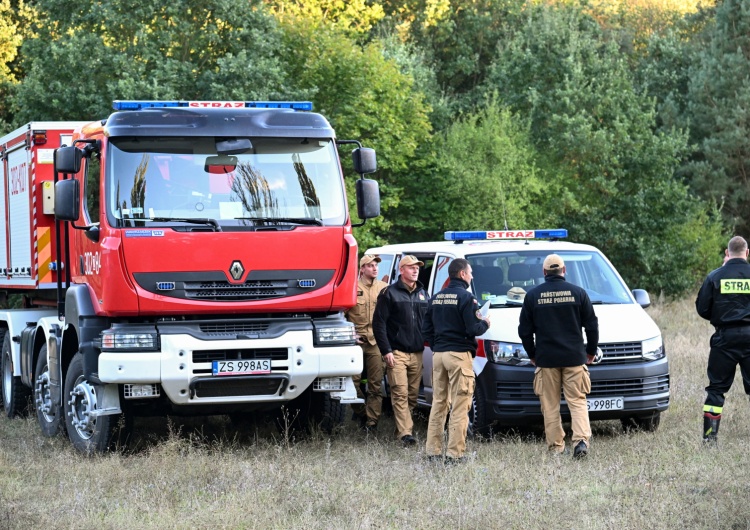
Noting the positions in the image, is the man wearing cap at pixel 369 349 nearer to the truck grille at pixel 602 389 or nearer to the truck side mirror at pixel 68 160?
the truck grille at pixel 602 389

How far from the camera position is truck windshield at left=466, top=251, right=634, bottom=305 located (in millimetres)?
10992

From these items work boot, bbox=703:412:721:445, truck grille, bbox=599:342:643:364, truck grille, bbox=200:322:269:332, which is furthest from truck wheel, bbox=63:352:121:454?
work boot, bbox=703:412:721:445

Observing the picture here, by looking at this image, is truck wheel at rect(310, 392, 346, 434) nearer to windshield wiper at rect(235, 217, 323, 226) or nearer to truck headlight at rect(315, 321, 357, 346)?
truck headlight at rect(315, 321, 357, 346)

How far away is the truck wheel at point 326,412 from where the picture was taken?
1071 centimetres

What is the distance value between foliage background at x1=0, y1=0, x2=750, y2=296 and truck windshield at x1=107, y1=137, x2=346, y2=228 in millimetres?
12914

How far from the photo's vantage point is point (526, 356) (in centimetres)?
1029

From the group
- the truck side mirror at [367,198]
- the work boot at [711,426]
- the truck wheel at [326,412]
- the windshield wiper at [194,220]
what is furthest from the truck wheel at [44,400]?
the work boot at [711,426]

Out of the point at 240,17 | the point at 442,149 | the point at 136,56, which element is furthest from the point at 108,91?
the point at 442,149

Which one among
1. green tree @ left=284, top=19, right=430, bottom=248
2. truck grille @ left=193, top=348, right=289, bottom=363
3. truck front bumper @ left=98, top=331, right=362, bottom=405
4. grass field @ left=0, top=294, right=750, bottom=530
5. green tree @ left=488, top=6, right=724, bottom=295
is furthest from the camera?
green tree @ left=488, top=6, right=724, bottom=295

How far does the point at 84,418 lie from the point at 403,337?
307cm

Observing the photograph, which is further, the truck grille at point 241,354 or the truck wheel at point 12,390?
the truck wheel at point 12,390

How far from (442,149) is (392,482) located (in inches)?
968

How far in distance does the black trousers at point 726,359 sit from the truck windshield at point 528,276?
1202 mm

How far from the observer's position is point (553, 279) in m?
9.60
